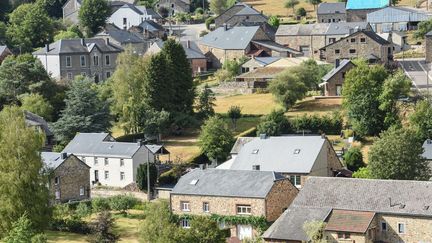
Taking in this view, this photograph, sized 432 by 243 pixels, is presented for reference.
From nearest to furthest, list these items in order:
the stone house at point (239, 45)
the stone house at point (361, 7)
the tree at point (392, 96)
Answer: the tree at point (392, 96) < the stone house at point (239, 45) < the stone house at point (361, 7)

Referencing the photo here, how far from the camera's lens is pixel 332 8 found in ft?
367

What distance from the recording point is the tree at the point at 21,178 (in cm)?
5466

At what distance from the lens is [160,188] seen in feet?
204

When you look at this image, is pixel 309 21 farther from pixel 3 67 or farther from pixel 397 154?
pixel 397 154

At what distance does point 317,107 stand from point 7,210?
26063 mm

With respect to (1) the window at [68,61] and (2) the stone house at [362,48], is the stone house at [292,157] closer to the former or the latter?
(2) the stone house at [362,48]

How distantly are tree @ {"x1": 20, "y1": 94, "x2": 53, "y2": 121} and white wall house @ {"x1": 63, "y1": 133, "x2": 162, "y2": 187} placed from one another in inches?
324

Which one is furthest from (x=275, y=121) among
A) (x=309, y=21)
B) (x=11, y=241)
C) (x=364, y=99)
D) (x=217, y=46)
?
(x=309, y=21)

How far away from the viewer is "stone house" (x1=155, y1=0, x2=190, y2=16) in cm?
12738

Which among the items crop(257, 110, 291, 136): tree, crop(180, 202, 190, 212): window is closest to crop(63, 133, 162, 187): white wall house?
crop(257, 110, 291, 136): tree

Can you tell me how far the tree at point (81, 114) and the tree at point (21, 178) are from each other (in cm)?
1444

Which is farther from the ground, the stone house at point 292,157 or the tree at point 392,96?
the tree at point 392,96

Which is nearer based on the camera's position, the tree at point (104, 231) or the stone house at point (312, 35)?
the tree at point (104, 231)

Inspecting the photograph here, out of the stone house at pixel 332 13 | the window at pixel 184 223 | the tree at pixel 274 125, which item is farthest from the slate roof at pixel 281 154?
the stone house at pixel 332 13
